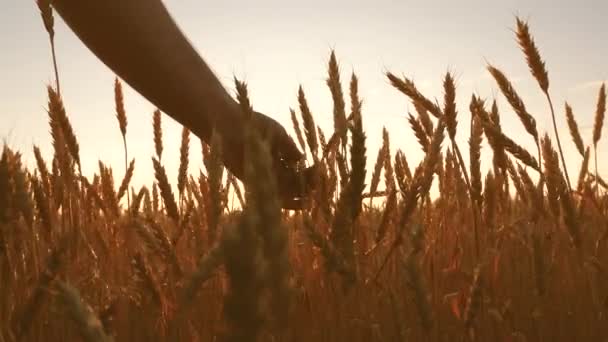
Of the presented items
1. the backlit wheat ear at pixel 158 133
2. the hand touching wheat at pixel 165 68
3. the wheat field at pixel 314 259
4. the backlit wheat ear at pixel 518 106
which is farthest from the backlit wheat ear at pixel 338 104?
the backlit wheat ear at pixel 158 133

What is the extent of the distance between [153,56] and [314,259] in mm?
A: 602

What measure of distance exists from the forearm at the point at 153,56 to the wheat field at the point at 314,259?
20 centimetres

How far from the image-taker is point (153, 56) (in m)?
1.39

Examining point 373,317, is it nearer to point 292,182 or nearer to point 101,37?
point 292,182

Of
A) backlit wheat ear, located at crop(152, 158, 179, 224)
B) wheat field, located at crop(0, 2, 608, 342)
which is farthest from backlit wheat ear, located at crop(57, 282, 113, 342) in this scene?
backlit wheat ear, located at crop(152, 158, 179, 224)

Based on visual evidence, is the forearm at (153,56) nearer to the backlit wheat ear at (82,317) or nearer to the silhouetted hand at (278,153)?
the silhouetted hand at (278,153)

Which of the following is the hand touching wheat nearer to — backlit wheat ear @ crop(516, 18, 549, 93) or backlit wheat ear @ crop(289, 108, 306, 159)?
backlit wheat ear @ crop(289, 108, 306, 159)

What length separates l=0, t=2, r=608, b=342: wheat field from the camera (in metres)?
0.36

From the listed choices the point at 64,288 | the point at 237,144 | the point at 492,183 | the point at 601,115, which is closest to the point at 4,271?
the point at 64,288

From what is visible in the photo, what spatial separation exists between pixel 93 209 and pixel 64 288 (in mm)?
1074

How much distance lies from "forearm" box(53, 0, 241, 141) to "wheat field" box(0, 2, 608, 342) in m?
0.20

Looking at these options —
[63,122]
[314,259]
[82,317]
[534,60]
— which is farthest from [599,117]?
[82,317]

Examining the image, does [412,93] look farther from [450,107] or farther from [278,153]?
[278,153]

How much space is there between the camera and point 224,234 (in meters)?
0.28
